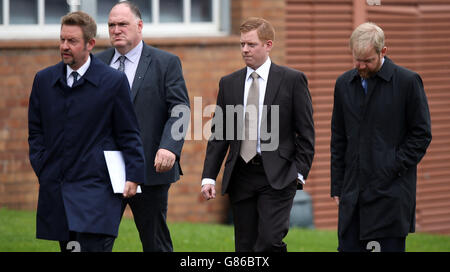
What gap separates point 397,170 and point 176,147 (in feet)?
5.51

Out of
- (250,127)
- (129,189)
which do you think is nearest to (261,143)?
(250,127)

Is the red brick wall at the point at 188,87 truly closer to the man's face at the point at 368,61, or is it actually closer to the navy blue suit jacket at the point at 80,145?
the navy blue suit jacket at the point at 80,145

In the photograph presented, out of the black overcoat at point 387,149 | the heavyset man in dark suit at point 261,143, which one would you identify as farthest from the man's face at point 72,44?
the black overcoat at point 387,149

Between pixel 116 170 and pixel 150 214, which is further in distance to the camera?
pixel 150 214

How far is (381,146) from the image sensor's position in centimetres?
630

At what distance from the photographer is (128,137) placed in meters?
5.79

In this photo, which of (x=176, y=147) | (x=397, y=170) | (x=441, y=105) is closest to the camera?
(x=397, y=170)

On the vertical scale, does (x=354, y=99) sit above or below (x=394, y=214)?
above

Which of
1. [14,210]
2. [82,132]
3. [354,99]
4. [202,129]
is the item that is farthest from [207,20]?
[82,132]

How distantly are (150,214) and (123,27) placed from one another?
1.49 metres

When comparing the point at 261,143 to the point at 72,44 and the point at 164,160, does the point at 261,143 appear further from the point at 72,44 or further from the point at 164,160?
the point at 72,44

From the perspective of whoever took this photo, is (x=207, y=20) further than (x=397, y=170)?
Yes

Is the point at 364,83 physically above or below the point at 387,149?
above

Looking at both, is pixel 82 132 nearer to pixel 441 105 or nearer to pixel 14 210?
pixel 14 210
